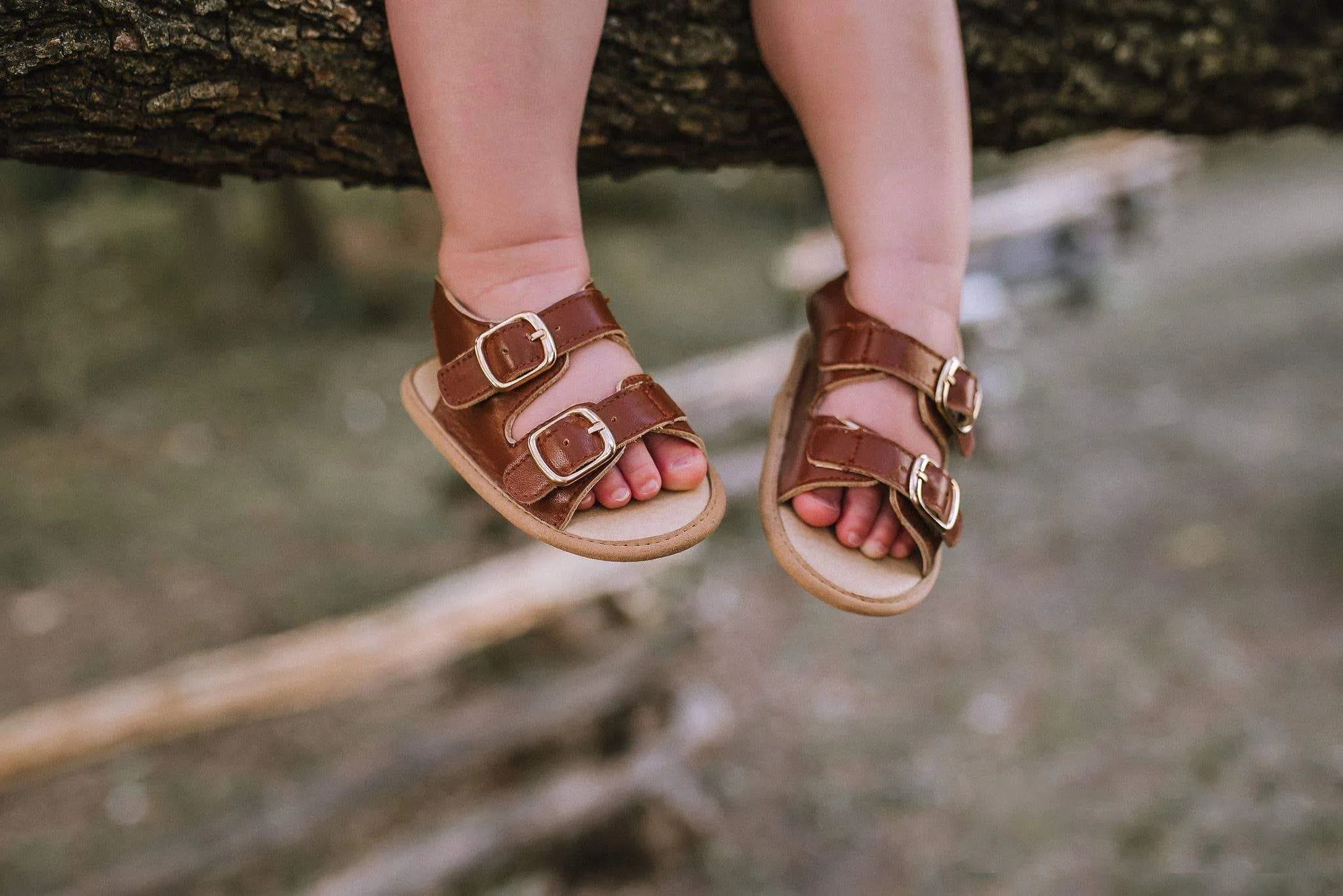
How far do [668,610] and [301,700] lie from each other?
107 cm

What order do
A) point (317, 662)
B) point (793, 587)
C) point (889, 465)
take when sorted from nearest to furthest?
point (889, 465) < point (317, 662) < point (793, 587)

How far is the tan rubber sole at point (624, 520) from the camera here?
120 centimetres

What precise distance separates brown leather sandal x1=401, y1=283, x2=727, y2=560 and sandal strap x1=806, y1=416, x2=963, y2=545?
153 millimetres

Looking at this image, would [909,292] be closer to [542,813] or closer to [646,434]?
[646,434]

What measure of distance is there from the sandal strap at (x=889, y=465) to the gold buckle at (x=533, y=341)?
1.22 ft

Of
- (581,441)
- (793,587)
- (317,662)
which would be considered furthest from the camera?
(793,587)

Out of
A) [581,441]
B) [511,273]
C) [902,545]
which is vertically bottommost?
[902,545]

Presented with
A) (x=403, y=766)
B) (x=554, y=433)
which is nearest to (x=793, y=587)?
(x=403, y=766)

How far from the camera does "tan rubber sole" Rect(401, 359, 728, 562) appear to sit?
1.20 metres

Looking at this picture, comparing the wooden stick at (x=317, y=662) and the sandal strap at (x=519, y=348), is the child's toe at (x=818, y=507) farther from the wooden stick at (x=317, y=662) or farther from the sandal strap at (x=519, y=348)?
the wooden stick at (x=317, y=662)

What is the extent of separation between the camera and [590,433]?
122 cm

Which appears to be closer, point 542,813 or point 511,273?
point 511,273

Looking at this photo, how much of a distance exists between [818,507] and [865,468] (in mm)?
81

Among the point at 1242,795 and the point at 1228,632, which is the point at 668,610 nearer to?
the point at 1242,795
